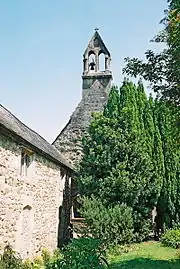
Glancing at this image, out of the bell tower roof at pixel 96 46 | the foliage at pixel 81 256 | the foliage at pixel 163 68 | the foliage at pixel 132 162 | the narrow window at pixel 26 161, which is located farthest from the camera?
the bell tower roof at pixel 96 46

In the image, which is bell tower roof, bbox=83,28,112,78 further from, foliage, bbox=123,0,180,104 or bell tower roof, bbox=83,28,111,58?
foliage, bbox=123,0,180,104

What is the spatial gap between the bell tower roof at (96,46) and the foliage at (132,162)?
8.39 metres

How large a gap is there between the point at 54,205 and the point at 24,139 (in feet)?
20.1

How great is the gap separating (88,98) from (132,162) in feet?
29.3

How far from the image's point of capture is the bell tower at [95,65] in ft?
86.2

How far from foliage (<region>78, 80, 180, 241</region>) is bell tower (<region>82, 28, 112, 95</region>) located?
22.7 ft

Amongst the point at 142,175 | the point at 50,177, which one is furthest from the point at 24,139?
the point at 142,175

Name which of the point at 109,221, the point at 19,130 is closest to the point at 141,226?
the point at 109,221

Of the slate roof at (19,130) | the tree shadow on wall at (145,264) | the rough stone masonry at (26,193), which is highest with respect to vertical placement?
the slate roof at (19,130)

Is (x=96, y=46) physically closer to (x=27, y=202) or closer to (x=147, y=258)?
(x=27, y=202)

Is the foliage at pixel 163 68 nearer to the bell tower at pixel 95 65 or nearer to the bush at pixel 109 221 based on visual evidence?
the bush at pixel 109 221

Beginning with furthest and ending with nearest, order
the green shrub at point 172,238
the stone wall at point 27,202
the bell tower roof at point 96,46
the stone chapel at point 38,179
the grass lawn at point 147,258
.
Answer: the bell tower roof at point 96,46 → the green shrub at point 172,238 → the grass lawn at point 147,258 → the stone chapel at point 38,179 → the stone wall at point 27,202

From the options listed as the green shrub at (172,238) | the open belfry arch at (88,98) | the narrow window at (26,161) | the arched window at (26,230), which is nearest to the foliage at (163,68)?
the narrow window at (26,161)

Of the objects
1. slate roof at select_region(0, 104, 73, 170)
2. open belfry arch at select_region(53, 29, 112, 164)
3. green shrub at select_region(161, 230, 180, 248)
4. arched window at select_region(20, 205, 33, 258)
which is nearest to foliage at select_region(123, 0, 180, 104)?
slate roof at select_region(0, 104, 73, 170)
